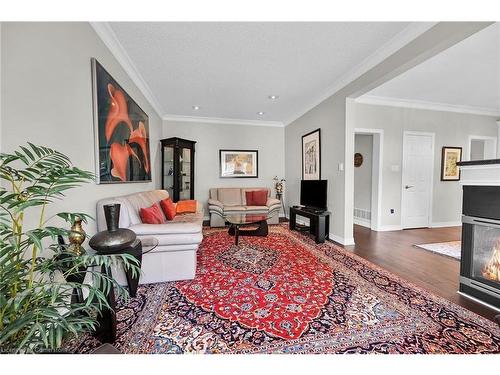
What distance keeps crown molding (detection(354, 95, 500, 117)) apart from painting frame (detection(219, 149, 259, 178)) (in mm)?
2663

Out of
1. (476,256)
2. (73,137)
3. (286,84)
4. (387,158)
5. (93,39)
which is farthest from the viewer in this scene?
(387,158)

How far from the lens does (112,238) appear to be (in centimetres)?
157

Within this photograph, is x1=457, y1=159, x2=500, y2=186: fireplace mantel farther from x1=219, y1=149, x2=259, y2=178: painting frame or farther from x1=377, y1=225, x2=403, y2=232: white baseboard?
x1=219, y1=149, x2=259, y2=178: painting frame

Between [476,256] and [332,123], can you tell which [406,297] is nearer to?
[476,256]

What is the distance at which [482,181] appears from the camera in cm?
181

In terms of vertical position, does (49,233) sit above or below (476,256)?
above

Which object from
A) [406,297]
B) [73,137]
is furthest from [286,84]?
[406,297]

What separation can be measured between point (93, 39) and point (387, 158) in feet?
16.2

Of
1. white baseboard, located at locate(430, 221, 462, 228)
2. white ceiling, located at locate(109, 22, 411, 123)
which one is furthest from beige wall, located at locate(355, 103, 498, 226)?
white ceiling, located at locate(109, 22, 411, 123)

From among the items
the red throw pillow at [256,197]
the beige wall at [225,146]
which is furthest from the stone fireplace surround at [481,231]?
the beige wall at [225,146]

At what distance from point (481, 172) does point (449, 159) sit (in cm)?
375

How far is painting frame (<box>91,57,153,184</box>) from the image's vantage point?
212 cm

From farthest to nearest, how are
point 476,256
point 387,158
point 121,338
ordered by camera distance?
point 387,158, point 476,256, point 121,338

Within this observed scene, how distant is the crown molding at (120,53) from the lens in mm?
2123
